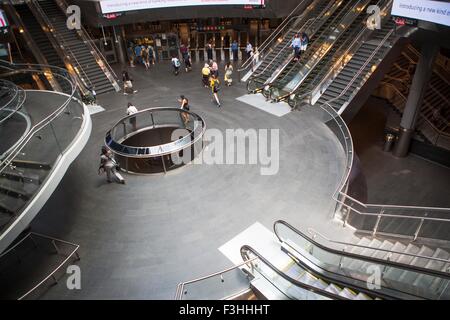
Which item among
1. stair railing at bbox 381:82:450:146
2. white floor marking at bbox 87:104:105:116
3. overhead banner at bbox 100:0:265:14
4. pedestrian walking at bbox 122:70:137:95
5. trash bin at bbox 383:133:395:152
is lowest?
trash bin at bbox 383:133:395:152

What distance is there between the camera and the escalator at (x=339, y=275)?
571cm

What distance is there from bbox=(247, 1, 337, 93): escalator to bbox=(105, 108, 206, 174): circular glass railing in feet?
17.5

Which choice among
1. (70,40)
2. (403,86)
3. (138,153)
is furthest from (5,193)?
(403,86)

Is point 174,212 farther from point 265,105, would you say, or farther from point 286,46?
point 286,46

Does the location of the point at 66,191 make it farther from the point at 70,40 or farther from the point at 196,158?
the point at 70,40

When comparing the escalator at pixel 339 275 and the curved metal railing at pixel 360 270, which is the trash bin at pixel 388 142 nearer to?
the escalator at pixel 339 275

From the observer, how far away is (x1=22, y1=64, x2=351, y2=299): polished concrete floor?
7973 millimetres

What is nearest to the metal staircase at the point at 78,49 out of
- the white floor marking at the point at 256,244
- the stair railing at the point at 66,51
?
the stair railing at the point at 66,51

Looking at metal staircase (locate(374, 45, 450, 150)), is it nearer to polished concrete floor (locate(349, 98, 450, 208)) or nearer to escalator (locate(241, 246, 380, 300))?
polished concrete floor (locate(349, 98, 450, 208))

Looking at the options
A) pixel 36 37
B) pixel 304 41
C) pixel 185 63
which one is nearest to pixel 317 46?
pixel 304 41

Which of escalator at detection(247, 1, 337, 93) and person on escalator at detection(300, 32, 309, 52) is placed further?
escalator at detection(247, 1, 337, 93)

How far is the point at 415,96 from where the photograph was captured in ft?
48.1

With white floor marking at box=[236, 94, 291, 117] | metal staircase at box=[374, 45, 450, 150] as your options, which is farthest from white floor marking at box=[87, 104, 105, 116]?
metal staircase at box=[374, 45, 450, 150]

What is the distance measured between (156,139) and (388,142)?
11.4 meters
